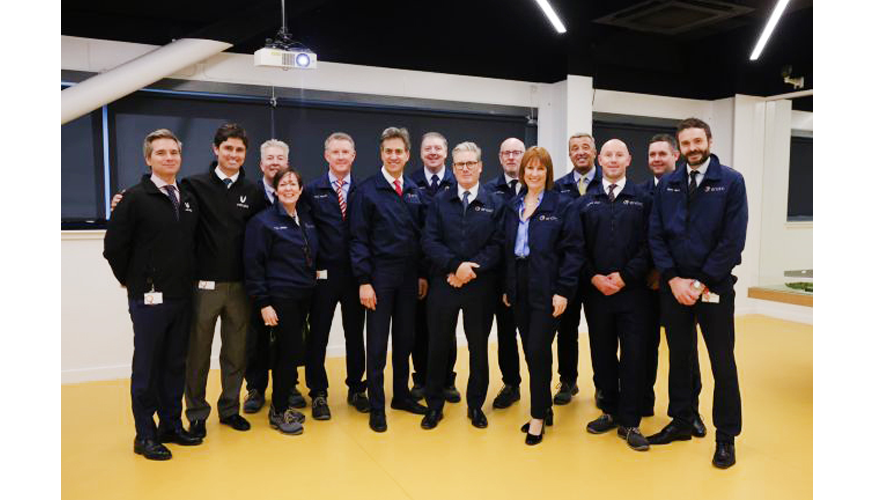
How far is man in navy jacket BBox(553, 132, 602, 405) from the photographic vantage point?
4141 millimetres

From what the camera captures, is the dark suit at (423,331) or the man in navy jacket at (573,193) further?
the dark suit at (423,331)

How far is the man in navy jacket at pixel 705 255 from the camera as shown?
3.28m

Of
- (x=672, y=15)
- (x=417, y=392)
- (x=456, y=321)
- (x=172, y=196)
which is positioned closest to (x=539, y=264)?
(x=456, y=321)

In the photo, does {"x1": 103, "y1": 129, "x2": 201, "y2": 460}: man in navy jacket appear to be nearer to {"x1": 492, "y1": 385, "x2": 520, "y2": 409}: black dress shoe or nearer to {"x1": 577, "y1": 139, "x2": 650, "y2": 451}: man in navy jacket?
{"x1": 492, "y1": 385, "x2": 520, "y2": 409}: black dress shoe

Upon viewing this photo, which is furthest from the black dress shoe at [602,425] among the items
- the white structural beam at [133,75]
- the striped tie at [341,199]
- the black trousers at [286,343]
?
the white structural beam at [133,75]

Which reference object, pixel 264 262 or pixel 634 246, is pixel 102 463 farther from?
pixel 634 246

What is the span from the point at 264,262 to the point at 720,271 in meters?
2.38

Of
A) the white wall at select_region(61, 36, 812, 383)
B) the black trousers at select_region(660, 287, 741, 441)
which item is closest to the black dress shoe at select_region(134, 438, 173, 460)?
the white wall at select_region(61, 36, 812, 383)

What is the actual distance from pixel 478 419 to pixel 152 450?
180cm

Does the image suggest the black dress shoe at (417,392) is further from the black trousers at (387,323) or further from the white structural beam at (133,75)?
the white structural beam at (133,75)

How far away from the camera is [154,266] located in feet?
11.0

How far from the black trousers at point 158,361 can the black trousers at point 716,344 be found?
255 centimetres

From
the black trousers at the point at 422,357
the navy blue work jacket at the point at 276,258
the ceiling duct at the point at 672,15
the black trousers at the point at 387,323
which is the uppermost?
the ceiling duct at the point at 672,15
